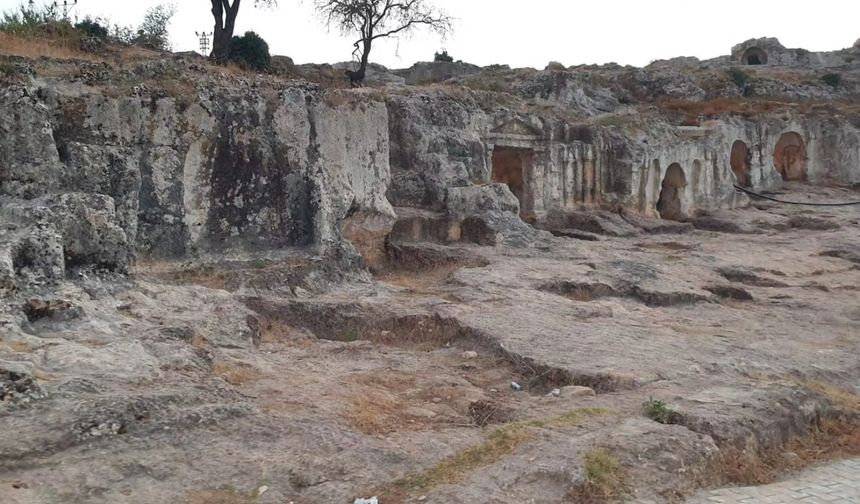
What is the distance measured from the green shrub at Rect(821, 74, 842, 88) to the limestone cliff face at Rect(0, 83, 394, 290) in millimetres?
31433

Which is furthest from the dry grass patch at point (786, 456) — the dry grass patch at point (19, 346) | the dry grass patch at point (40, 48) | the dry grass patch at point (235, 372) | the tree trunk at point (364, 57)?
the tree trunk at point (364, 57)

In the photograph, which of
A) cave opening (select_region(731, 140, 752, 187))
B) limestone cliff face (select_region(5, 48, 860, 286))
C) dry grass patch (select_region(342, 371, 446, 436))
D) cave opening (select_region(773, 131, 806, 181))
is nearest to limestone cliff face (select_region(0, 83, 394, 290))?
limestone cliff face (select_region(5, 48, 860, 286))

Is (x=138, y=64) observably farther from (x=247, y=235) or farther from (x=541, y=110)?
(x=541, y=110)

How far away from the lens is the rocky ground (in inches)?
185

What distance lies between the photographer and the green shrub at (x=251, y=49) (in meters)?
20.1

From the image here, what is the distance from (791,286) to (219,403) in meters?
10.9

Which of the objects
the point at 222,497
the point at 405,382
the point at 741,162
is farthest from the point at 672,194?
the point at 222,497

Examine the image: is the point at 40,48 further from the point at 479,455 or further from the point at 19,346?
the point at 479,455

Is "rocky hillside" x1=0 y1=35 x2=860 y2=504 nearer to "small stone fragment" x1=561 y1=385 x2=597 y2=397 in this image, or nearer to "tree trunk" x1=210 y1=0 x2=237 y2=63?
"small stone fragment" x1=561 y1=385 x2=597 y2=397

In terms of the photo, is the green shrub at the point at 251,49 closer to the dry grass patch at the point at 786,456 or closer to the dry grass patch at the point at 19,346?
the dry grass patch at the point at 19,346

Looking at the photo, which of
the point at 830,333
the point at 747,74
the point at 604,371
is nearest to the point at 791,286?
the point at 830,333

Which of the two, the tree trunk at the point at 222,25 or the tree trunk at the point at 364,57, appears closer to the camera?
the tree trunk at the point at 222,25

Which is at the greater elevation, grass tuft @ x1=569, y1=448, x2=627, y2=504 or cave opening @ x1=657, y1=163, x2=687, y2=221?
cave opening @ x1=657, y1=163, x2=687, y2=221

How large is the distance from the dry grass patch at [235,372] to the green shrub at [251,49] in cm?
1426
